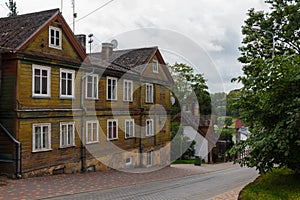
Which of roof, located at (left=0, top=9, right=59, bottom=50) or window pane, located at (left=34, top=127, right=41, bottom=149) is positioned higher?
roof, located at (left=0, top=9, right=59, bottom=50)

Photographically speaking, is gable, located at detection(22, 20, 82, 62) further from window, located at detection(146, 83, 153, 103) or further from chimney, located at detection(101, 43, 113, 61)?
window, located at detection(146, 83, 153, 103)

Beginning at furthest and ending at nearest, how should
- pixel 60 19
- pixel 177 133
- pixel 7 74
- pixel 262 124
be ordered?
pixel 177 133
pixel 60 19
pixel 7 74
pixel 262 124

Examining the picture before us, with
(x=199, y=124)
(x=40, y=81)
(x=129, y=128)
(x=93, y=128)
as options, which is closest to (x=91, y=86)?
(x=93, y=128)

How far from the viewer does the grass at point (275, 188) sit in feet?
32.0

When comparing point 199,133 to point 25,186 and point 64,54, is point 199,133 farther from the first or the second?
point 25,186

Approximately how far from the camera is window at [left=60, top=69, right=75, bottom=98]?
67.2ft

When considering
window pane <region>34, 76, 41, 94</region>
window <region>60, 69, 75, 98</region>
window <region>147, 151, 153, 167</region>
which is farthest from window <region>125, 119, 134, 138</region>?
window pane <region>34, 76, 41, 94</region>

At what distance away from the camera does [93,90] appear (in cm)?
2347

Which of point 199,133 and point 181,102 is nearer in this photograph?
point 199,133

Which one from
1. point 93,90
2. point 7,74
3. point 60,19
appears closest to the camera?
point 7,74

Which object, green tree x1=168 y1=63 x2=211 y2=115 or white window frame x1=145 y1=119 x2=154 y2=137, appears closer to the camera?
white window frame x1=145 y1=119 x2=154 y2=137

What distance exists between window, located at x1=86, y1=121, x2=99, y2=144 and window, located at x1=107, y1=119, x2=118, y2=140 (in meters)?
1.37

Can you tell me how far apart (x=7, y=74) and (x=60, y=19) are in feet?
14.3

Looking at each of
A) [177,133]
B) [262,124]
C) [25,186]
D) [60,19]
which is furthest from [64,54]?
[177,133]
